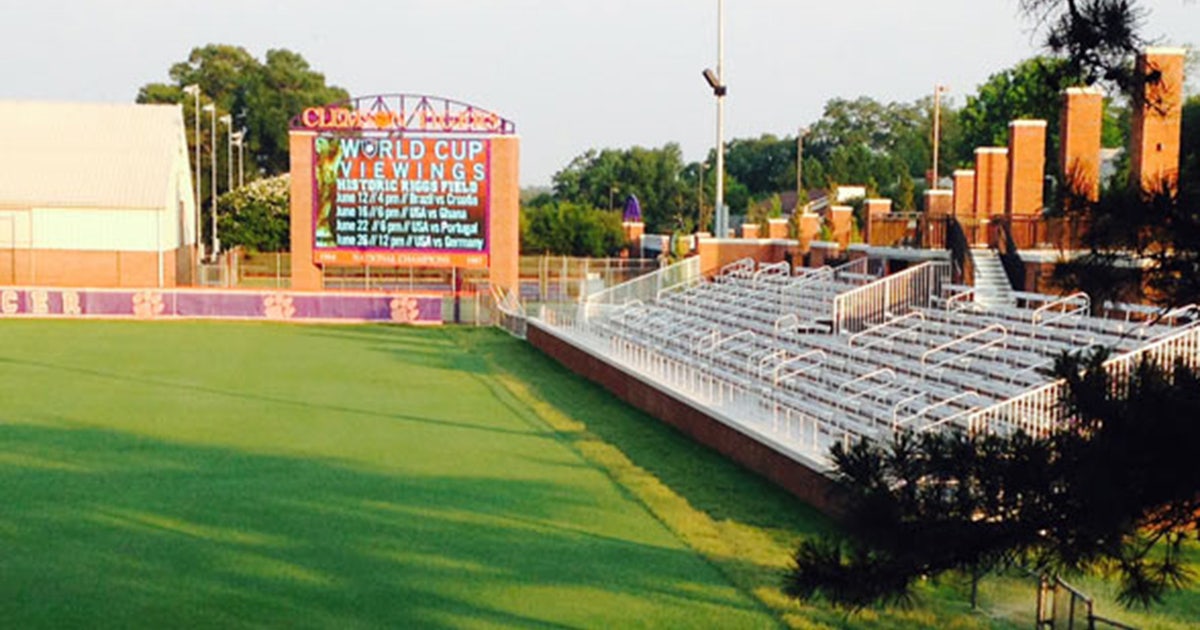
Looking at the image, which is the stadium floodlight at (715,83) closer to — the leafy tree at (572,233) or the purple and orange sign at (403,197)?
A: the purple and orange sign at (403,197)

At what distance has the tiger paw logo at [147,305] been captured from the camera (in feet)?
163

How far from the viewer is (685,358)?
94.4 ft

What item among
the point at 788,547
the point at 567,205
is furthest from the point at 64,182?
the point at 788,547

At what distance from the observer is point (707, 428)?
22.6 meters

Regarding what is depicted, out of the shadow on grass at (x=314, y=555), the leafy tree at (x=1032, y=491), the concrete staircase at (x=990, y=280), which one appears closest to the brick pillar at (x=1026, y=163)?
the concrete staircase at (x=990, y=280)

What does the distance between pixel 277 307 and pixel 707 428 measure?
2995 cm

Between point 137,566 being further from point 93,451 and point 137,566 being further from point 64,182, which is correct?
point 64,182

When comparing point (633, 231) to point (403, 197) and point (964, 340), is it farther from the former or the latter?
point (964, 340)

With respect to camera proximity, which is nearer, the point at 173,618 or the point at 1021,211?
the point at 173,618

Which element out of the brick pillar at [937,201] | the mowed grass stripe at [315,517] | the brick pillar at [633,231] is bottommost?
the mowed grass stripe at [315,517]

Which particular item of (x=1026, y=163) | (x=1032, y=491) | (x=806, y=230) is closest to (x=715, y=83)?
(x=806, y=230)

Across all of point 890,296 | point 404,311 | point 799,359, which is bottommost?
point 404,311

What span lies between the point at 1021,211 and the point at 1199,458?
23.6 metres

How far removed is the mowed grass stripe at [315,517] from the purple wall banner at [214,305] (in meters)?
Answer: 18.2
